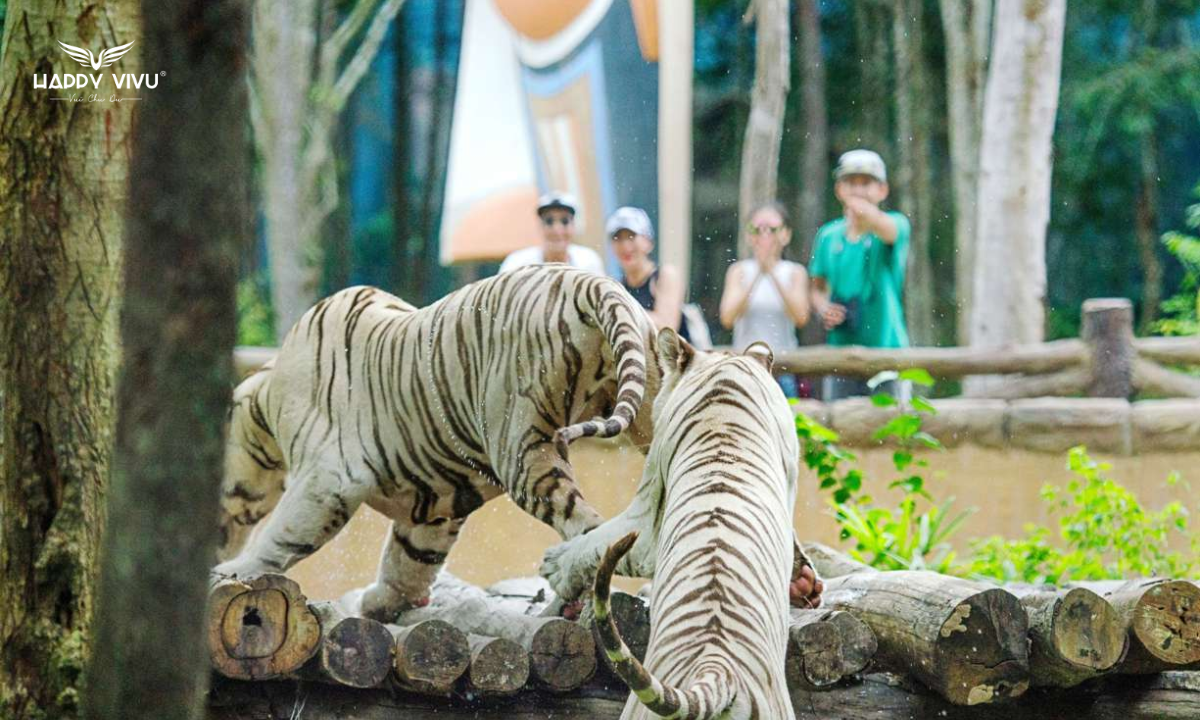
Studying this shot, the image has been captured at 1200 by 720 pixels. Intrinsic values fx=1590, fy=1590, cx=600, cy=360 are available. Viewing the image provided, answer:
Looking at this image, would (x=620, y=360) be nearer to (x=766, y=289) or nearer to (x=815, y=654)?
(x=815, y=654)

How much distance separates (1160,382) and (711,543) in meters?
5.87

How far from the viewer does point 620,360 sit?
14.9 ft

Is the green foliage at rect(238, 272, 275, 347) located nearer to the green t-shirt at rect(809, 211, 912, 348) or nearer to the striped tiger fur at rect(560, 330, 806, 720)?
the green t-shirt at rect(809, 211, 912, 348)

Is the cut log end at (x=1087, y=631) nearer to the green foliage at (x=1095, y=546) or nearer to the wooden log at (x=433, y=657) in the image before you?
the wooden log at (x=433, y=657)

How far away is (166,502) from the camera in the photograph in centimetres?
220

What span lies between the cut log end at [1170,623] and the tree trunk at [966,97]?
12.5 m

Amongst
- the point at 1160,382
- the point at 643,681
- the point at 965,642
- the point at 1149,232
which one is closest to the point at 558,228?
the point at 965,642

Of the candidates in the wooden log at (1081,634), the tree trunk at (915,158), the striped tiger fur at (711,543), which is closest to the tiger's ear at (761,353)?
the striped tiger fur at (711,543)

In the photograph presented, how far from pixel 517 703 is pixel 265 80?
43.9 ft

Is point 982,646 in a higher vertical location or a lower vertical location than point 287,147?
lower

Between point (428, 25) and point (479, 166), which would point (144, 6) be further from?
point (428, 25)

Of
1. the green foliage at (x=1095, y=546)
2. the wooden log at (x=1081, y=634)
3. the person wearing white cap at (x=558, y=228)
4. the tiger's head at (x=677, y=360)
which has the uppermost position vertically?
the person wearing white cap at (x=558, y=228)

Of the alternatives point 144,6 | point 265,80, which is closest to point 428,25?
A: point 265,80

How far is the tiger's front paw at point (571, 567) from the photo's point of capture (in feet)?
14.6
